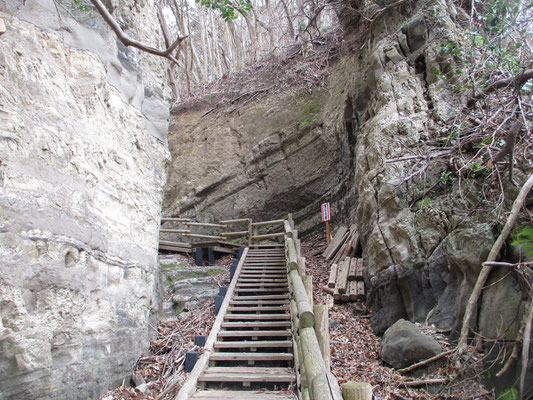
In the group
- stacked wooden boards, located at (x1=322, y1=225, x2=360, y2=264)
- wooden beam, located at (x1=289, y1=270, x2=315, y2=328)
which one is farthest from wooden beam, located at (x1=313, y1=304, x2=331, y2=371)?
stacked wooden boards, located at (x1=322, y1=225, x2=360, y2=264)

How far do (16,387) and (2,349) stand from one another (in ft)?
1.24

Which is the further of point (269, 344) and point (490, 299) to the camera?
point (269, 344)

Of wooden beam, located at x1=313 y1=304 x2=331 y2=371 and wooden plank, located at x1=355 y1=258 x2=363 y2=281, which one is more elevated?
wooden plank, located at x1=355 y1=258 x2=363 y2=281

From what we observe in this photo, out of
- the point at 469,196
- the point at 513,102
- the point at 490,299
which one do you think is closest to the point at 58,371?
the point at 490,299

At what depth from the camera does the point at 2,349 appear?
10.5 ft

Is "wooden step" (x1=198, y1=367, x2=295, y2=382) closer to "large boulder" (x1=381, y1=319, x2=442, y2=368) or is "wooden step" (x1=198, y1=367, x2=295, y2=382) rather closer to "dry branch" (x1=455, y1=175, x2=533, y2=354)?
"large boulder" (x1=381, y1=319, x2=442, y2=368)

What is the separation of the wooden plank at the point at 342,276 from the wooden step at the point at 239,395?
133 inches

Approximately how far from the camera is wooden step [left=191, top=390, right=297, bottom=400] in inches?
165

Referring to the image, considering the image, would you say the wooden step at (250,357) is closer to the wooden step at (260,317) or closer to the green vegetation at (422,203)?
the wooden step at (260,317)

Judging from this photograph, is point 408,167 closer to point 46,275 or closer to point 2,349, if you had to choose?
point 46,275

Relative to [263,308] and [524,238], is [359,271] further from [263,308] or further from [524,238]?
[524,238]

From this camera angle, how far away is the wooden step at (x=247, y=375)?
4.62m

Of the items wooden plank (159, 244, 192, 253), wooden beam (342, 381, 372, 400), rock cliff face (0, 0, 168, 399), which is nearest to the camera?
wooden beam (342, 381, 372, 400)

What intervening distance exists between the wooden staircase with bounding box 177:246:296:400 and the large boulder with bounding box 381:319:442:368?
141cm
